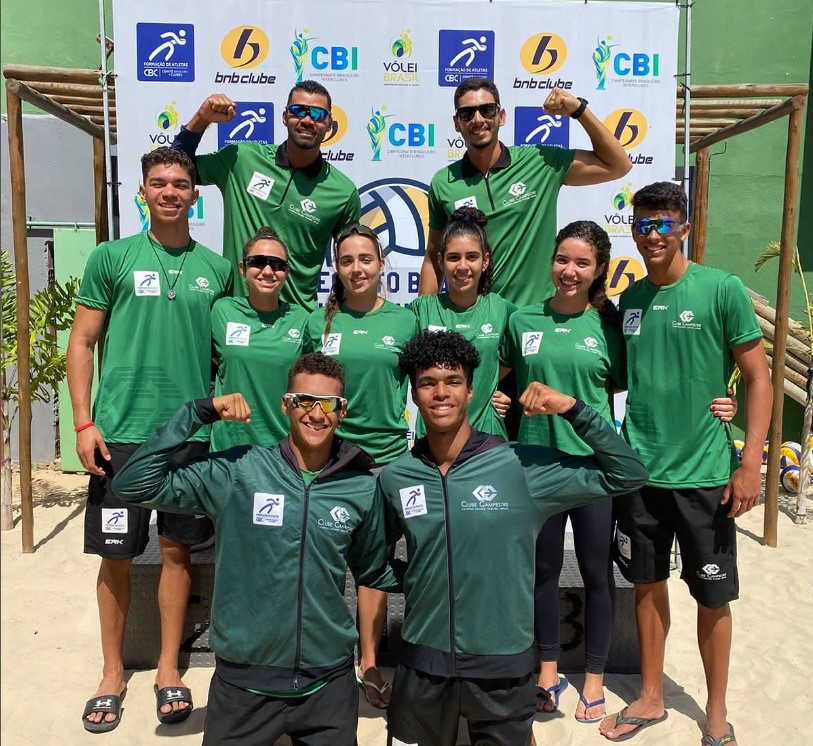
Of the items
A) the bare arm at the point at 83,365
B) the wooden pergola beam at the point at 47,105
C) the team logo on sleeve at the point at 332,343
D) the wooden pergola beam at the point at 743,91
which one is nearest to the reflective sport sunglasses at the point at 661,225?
the team logo on sleeve at the point at 332,343

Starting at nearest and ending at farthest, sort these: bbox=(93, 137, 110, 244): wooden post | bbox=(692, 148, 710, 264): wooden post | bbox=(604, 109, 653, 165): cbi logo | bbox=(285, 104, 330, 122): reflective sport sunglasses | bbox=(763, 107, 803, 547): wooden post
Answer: bbox=(285, 104, 330, 122): reflective sport sunglasses
bbox=(604, 109, 653, 165): cbi logo
bbox=(763, 107, 803, 547): wooden post
bbox=(93, 137, 110, 244): wooden post
bbox=(692, 148, 710, 264): wooden post

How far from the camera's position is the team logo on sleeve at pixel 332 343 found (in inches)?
131

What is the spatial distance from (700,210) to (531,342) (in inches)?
157

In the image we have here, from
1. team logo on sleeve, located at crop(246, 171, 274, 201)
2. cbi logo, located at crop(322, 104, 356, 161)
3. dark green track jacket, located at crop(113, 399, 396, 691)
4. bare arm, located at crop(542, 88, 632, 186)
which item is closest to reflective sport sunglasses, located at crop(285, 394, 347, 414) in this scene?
dark green track jacket, located at crop(113, 399, 396, 691)

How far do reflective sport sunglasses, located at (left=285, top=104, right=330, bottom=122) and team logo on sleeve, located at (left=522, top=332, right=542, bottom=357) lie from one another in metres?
1.55

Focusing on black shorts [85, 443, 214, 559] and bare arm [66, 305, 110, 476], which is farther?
black shorts [85, 443, 214, 559]

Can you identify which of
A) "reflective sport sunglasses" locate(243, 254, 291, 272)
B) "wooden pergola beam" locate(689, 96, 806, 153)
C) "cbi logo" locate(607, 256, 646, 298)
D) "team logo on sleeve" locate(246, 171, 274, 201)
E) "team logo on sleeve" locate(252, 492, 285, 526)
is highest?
"wooden pergola beam" locate(689, 96, 806, 153)

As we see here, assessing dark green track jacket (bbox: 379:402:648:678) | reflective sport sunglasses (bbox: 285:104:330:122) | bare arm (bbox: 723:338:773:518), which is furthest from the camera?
reflective sport sunglasses (bbox: 285:104:330:122)

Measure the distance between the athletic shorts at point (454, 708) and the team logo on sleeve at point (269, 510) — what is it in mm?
700

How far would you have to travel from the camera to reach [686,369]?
3.21 m

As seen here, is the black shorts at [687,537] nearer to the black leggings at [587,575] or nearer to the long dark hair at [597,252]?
the black leggings at [587,575]

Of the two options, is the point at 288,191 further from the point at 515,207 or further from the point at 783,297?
the point at 783,297

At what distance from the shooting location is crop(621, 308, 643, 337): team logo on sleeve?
3.26 metres

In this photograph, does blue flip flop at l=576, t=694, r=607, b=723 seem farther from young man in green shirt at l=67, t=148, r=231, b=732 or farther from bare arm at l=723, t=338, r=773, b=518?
young man in green shirt at l=67, t=148, r=231, b=732
